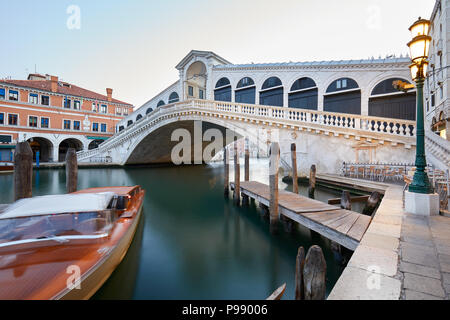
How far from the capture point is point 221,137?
66.1ft

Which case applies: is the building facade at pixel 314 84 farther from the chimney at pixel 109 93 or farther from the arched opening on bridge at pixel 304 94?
the chimney at pixel 109 93

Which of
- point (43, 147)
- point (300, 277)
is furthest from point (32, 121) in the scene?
point (300, 277)

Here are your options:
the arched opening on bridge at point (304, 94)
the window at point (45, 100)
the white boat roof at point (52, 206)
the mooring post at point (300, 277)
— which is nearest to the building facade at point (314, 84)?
the arched opening on bridge at point (304, 94)

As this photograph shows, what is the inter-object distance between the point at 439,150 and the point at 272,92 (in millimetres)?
10618

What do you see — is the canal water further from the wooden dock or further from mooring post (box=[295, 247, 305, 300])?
mooring post (box=[295, 247, 305, 300])

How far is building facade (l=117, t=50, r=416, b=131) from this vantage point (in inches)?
443

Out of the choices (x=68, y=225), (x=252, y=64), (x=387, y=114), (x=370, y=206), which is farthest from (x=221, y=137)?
(x=68, y=225)

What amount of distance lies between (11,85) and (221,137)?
18140mm

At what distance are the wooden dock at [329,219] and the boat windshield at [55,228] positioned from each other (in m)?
3.16

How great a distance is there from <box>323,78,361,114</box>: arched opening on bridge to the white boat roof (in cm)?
1344

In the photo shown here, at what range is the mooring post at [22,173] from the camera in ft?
15.7

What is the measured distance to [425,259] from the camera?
187cm

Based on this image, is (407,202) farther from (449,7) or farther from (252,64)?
(252,64)

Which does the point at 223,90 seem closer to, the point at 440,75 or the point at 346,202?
the point at 440,75
